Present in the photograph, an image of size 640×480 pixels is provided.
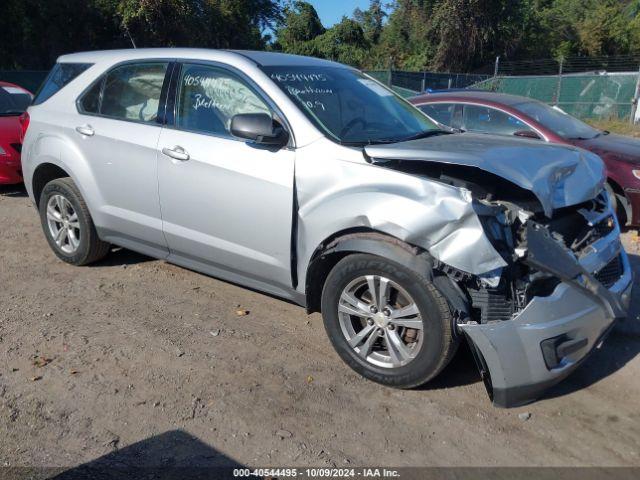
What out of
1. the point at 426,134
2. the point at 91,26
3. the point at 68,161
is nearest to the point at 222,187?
the point at 426,134

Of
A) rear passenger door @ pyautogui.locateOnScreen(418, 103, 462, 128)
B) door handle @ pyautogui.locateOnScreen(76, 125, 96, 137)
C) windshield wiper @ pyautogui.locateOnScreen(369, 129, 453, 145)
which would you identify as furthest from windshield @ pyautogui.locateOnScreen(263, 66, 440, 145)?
rear passenger door @ pyautogui.locateOnScreen(418, 103, 462, 128)

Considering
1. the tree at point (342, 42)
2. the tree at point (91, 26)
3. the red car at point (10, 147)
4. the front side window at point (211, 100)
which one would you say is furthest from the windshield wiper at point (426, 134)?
the tree at point (342, 42)

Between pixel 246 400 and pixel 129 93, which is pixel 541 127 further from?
pixel 246 400

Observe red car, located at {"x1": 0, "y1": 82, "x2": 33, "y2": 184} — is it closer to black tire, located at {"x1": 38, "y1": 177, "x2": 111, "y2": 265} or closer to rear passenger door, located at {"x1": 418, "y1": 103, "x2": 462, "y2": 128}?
black tire, located at {"x1": 38, "y1": 177, "x2": 111, "y2": 265}

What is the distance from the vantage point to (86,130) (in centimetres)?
488

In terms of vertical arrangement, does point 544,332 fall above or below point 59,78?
below

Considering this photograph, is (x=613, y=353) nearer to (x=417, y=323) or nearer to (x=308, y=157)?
(x=417, y=323)

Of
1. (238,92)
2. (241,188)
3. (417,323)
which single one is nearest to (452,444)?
(417,323)

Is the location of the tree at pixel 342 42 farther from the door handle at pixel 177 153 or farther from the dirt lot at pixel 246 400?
the dirt lot at pixel 246 400

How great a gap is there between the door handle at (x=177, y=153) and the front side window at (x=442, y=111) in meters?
4.29

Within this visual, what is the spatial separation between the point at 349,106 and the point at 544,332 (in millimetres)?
2076

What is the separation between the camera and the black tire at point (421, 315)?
3.14 meters

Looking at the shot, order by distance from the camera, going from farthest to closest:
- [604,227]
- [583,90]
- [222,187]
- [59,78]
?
[583,90] → [59,78] → [222,187] → [604,227]

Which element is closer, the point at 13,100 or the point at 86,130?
the point at 86,130
